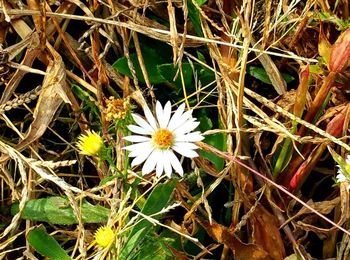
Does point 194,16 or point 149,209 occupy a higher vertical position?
point 194,16

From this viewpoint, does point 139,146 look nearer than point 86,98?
Yes

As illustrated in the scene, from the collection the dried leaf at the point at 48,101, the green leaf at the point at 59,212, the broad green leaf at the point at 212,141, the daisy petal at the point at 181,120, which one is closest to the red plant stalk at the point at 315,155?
the broad green leaf at the point at 212,141

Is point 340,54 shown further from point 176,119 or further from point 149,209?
point 149,209

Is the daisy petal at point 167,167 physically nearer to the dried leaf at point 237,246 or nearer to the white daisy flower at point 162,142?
the white daisy flower at point 162,142

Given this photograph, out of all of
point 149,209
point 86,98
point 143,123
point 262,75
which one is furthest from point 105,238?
point 262,75

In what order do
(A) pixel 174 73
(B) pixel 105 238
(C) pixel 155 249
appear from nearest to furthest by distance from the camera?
(B) pixel 105 238
(C) pixel 155 249
(A) pixel 174 73

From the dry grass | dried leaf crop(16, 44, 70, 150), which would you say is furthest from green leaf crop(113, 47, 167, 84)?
dried leaf crop(16, 44, 70, 150)
